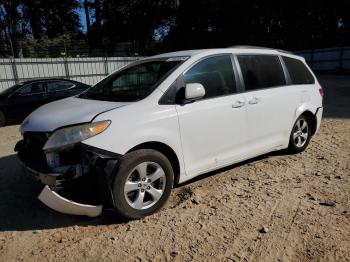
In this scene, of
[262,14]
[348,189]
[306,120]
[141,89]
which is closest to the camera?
[141,89]

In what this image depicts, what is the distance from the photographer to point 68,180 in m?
3.06

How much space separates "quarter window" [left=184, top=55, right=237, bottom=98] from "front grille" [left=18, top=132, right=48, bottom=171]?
1.67 metres

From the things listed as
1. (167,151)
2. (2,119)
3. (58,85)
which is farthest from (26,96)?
(167,151)

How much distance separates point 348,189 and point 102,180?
2897 millimetres

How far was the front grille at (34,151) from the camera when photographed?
329cm

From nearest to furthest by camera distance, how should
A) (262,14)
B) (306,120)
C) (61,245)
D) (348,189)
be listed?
(61,245)
(348,189)
(306,120)
(262,14)

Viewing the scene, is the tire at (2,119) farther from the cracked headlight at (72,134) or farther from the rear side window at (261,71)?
the rear side window at (261,71)

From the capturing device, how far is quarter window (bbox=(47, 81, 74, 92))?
34.9 ft

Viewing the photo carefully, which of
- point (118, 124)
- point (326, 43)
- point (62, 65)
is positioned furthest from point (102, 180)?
point (326, 43)

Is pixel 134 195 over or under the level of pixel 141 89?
under

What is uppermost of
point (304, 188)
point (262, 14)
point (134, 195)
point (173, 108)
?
point (262, 14)

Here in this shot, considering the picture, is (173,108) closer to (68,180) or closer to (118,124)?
(118,124)

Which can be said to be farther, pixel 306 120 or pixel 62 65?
pixel 62 65

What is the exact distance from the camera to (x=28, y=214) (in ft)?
12.0
